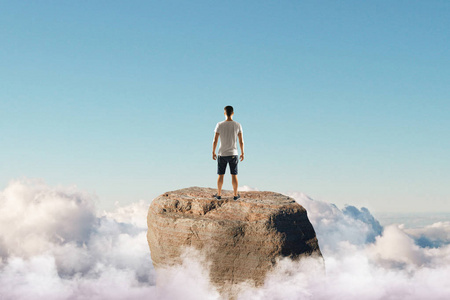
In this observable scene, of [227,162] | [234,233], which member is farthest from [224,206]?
[227,162]

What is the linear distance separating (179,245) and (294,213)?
155 inches

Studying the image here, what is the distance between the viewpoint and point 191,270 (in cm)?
1449

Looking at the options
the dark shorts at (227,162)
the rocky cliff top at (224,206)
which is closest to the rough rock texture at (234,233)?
the rocky cliff top at (224,206)

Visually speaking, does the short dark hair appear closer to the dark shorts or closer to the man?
the man

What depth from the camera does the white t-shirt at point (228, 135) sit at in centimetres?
1413

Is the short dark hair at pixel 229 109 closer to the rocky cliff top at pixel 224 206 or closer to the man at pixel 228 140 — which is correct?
the man at pixel 228 140

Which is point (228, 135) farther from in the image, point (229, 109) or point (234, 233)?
point (234, 233)

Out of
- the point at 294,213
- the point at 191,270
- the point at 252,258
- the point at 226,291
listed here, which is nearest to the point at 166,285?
the point at 191,270

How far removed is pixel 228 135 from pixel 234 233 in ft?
10.2

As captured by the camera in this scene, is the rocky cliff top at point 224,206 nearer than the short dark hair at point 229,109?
No

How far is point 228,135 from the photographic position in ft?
46.4

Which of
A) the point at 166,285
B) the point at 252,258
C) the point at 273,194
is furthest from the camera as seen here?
the point at 273,194

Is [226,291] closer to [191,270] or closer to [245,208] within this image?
[191,270]

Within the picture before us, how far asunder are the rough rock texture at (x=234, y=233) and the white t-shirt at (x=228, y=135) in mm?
1934
